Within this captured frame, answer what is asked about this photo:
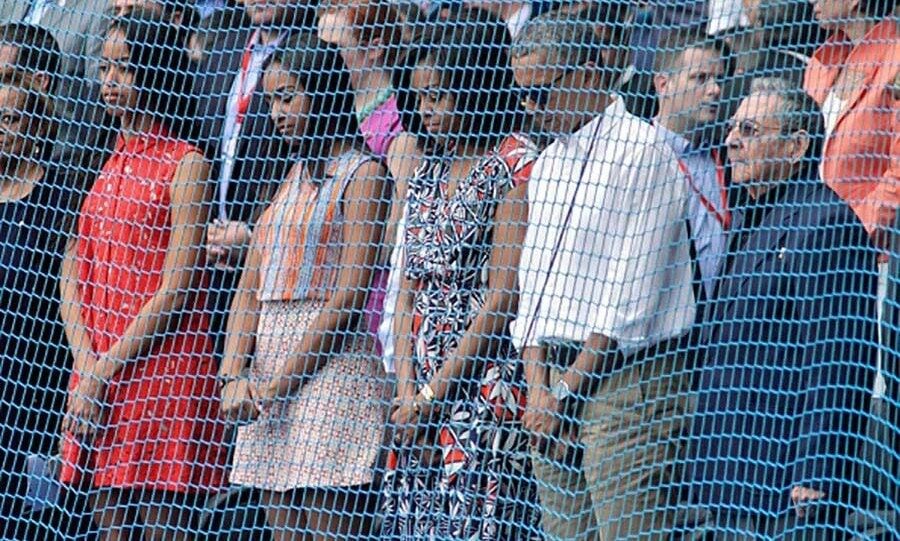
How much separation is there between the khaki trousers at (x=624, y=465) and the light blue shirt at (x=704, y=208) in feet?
0.85

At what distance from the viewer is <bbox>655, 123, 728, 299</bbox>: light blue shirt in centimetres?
518

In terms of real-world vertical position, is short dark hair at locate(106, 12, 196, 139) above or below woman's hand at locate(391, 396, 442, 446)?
above

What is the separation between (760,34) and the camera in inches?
208

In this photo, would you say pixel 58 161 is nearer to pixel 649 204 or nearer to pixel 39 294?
pixel 39 294

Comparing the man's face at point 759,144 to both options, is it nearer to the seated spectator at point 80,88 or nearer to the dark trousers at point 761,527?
the dark trousers at point 761,527

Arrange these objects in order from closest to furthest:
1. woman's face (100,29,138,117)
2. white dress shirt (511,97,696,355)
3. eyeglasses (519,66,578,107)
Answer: white dress shirt (511,97,696,355) → eyeglasses (519,66,578,107) → woman's face (100,29,138,117)

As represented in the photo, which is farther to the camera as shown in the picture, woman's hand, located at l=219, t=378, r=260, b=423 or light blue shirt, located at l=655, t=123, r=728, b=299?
woman's hand, located at l=219, t=378, r=260, b=423

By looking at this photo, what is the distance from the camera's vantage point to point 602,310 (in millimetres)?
5211

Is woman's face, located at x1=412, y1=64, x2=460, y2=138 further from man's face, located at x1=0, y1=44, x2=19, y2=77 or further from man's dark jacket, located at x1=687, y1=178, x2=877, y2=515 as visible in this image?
man's face, located at x1=0, y1=44, x2=19, y2=77

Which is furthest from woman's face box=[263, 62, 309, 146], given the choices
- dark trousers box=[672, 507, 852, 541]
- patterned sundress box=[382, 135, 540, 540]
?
dark trousers box=[672, 507, 852, 541]

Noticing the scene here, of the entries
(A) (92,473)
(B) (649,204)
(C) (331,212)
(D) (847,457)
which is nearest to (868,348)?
(D) (847,457)

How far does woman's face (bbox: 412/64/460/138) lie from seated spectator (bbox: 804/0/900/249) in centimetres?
98

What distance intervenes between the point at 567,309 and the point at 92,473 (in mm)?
1502

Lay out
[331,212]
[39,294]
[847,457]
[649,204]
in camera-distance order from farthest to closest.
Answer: [39,294] < [331,212] < [649,204] < [847,457]
